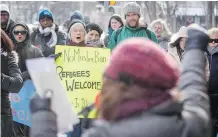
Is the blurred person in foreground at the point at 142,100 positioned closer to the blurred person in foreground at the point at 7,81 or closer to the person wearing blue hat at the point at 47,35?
the blurred person in foreground at the point at 7,81

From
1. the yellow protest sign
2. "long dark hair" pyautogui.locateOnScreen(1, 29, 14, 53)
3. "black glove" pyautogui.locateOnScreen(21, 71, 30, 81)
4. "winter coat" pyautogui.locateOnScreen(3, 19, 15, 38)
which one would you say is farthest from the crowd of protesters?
"winter coat" pyautogui.locateOnScreen(3, 19, 15, 38)

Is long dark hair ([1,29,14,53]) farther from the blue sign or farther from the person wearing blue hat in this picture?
the person wearing blue hat

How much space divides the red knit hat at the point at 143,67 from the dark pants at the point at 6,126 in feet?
11.8

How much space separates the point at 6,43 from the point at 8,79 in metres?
0.38

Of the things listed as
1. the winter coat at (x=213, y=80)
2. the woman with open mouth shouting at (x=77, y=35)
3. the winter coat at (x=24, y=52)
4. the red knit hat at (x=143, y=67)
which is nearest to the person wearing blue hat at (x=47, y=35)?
the woman with open mouth shouting at (x=77, y=35)

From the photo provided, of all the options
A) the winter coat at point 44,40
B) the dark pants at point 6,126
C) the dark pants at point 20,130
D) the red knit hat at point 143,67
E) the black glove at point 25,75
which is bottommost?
the dark pants at point 20,130

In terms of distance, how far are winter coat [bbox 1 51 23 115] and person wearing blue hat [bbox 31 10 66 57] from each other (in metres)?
3.95

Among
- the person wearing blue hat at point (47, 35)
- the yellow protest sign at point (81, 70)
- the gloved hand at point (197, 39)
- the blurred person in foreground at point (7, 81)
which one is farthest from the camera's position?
the person wearing blue hat at point (47, 35)

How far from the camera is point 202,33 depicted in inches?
103

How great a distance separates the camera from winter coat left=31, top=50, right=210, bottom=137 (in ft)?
7.32

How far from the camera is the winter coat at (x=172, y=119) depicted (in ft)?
7.32

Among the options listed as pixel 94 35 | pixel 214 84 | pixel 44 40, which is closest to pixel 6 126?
pixel 214 84

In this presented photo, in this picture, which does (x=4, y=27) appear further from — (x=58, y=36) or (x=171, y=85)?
(x=171, y=85)

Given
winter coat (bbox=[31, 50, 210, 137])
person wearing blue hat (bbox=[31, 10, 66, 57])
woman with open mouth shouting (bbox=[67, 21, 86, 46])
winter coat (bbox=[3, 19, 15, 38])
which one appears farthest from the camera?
person wearing blue hat (bbox=[31, 10, 66, 57])
